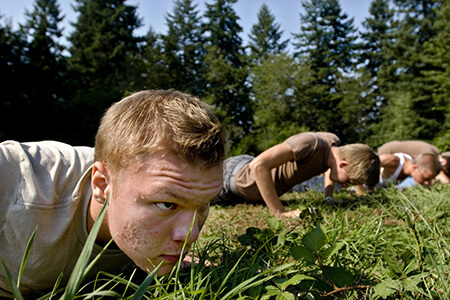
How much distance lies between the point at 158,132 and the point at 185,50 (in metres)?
40.3

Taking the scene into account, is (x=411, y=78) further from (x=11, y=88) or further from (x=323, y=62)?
(x=11, y=88)

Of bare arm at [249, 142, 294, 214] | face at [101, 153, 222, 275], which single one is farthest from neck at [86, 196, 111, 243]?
bare arm at [249, 142, 294, 214]

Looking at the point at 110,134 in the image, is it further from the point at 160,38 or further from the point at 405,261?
the point at 160,38

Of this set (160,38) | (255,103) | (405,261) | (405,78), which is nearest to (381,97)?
(405,78)

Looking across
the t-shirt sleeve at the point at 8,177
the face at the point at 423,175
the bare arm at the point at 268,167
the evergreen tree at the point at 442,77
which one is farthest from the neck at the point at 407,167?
the evergreen tree at the point at 442,77

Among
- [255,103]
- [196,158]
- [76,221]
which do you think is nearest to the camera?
[196,158]

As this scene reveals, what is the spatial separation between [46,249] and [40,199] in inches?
9.6

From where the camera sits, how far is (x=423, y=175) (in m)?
6.53

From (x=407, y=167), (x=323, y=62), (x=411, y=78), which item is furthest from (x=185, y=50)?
(x=407, y=167)

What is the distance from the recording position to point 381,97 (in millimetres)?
35281

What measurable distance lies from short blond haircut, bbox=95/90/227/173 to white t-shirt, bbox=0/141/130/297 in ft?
0.96

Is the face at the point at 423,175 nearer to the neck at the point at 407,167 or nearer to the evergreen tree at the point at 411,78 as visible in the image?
the neck at the point at 407,167

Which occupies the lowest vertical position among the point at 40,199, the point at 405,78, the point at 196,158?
the point at 40,199

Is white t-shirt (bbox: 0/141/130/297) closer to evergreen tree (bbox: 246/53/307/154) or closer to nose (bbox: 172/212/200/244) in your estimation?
nose (bbox: 172/212/200/244)
